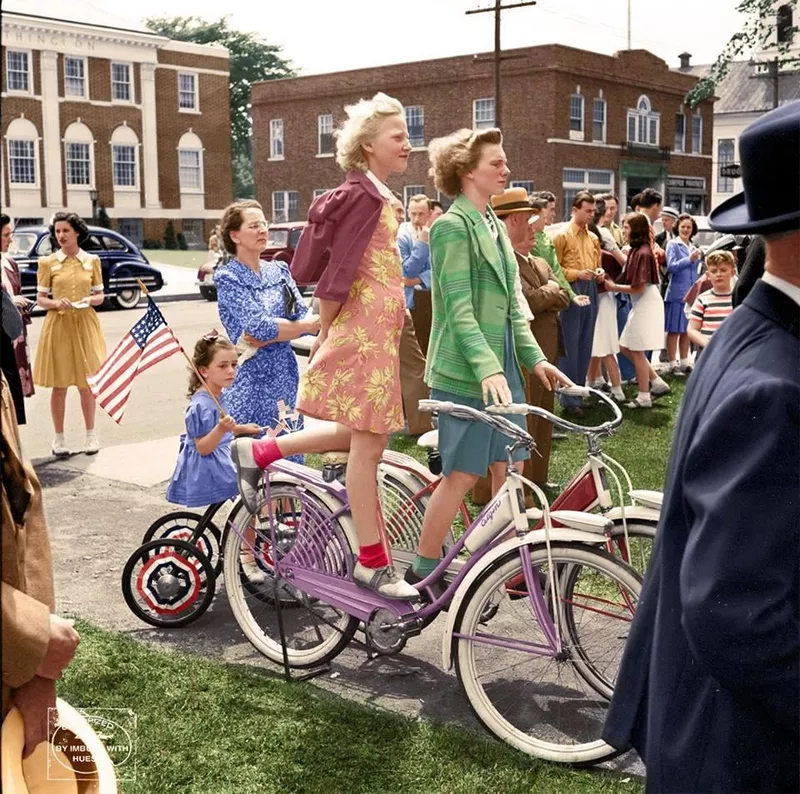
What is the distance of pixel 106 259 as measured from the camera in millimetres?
24750

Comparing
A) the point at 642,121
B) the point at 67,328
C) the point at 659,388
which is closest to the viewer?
the point at 67,328

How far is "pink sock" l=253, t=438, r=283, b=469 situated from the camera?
4824 mm

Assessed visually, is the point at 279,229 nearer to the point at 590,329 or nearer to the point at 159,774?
the point at 590,329

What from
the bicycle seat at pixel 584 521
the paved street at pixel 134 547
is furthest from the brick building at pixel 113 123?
the bicycle seat at pixel 584 521

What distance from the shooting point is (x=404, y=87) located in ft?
Result: 156

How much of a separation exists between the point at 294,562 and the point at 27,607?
3013 millimetres

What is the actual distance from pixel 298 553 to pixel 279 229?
24.1 m

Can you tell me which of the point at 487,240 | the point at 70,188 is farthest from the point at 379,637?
the point at 70,188

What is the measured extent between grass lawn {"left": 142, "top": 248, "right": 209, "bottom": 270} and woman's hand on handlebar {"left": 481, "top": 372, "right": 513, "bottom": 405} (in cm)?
3610

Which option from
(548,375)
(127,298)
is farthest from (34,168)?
(548,375)

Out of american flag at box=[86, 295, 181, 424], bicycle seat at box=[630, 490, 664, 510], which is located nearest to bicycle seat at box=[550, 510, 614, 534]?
bicycle seat at box=[630, 490, 664, 510]

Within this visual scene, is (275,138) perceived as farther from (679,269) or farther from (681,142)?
(679,269)

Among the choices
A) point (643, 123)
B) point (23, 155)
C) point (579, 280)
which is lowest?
→ point (579, 280)

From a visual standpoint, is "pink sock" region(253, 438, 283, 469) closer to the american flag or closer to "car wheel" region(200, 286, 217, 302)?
the american flag
